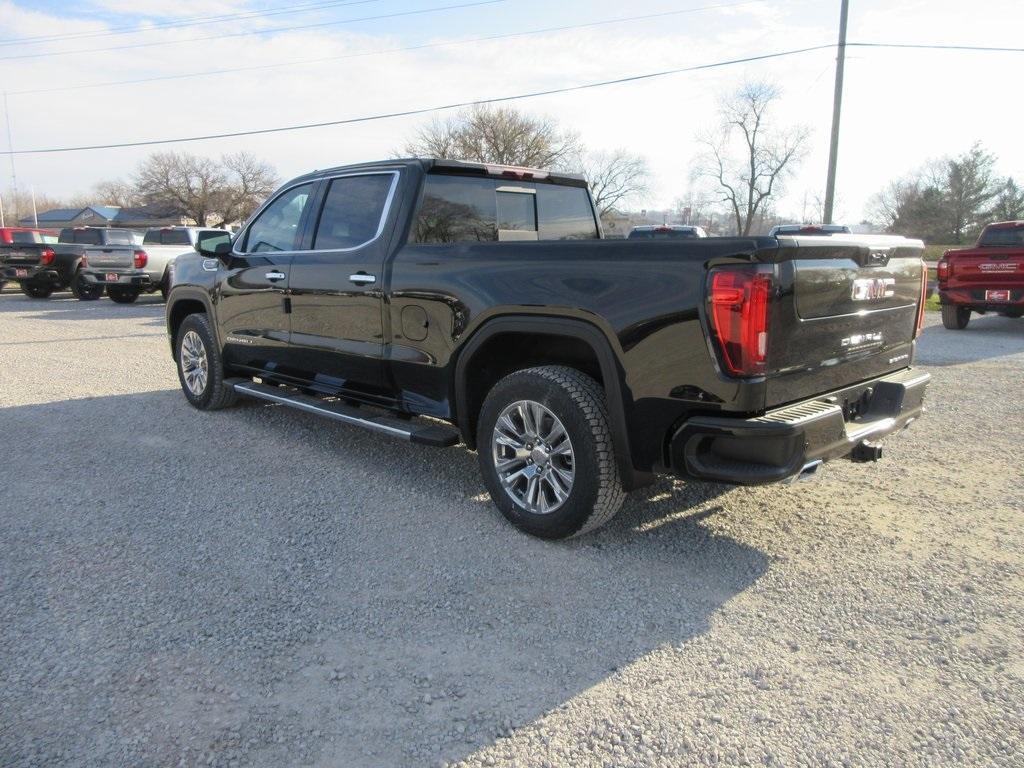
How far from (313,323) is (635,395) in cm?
262

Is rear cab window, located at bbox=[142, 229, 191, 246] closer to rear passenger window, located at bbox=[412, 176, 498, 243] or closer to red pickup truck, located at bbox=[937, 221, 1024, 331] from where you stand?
rear passenger window, located at bbox=[412, 176, 498, 243]

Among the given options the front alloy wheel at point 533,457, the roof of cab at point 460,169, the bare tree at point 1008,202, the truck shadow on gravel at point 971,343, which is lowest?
the truck shadow on gravel at point 971,343

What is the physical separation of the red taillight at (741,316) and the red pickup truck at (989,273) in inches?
414

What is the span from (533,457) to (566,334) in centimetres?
66

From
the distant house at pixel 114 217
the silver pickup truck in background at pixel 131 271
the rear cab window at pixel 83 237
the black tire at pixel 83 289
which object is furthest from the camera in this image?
the distant house at pixel 114 217

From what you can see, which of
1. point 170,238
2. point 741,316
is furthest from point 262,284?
point 170,238

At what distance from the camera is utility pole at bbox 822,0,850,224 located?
2006cm

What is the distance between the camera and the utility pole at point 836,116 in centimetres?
2006

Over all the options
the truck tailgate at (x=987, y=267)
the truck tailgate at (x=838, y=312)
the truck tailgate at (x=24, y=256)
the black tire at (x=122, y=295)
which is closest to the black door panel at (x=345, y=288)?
the truck tailgate at (x=838, y=312)

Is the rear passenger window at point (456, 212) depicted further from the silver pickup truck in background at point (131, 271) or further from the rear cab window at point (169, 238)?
the rear cab window at point (169, 238)

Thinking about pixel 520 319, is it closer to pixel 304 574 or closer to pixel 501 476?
pixel 501 476

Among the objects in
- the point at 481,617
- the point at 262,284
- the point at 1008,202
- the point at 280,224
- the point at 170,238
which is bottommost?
the point at 481,617

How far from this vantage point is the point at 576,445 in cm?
350

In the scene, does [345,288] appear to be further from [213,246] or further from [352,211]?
[213,246]
